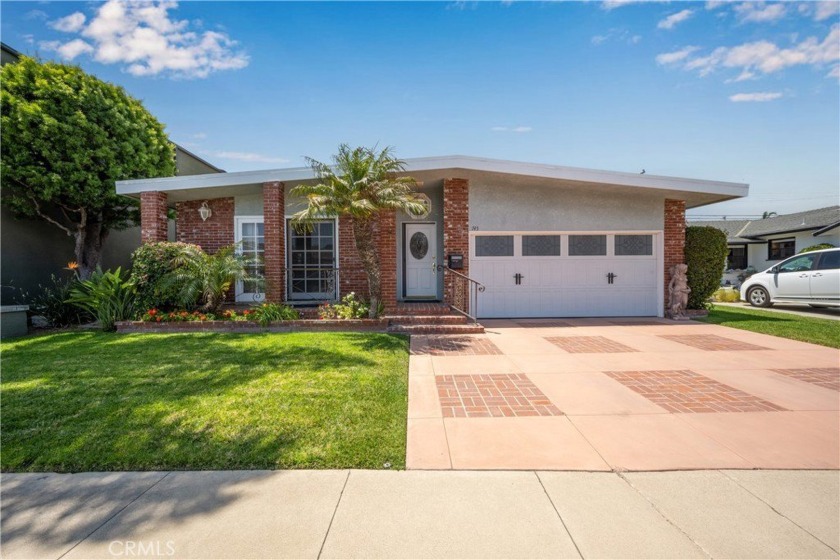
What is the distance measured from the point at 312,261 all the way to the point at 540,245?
5.90m

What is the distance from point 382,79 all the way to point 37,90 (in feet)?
25.8

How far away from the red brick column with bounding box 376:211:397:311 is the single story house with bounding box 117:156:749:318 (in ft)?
2.30

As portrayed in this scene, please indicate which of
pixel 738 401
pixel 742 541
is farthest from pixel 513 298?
pixel 742 541

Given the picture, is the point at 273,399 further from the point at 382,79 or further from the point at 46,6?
the point at 46,6

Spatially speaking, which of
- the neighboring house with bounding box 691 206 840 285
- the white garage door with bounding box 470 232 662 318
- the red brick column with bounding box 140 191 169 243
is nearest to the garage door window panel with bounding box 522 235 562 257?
the white garage door with bounding box 470 232 662 318

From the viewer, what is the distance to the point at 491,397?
412 centimetres

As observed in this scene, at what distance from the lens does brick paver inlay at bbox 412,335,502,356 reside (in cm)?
606

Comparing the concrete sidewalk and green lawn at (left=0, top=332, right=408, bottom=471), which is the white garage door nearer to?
green lawn at (left=0, top=332, right=408, bottom=471)

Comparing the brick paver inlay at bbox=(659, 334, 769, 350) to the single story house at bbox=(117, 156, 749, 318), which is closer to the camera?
the brick paver inlay at bbox=(659, 334, 769, 350)

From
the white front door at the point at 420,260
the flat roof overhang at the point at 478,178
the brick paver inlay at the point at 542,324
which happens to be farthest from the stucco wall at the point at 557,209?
the brick paver inlay at the point at 542,324

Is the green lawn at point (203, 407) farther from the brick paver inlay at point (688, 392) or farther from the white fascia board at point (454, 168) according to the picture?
the white fascia board at point (454, 168)

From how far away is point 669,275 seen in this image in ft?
31.4

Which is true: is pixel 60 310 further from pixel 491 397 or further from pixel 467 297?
pixel 491 397

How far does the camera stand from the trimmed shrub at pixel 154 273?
7906 mm
